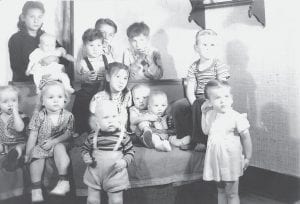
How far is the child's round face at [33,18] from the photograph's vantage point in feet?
4.81

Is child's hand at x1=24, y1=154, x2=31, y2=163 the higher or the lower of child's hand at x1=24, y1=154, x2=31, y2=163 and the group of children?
the lower

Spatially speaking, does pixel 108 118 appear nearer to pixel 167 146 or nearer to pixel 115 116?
pixel 115 116

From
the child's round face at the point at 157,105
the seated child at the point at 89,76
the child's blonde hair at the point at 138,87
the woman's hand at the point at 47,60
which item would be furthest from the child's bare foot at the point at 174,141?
the woman's hand at the point at 47,60

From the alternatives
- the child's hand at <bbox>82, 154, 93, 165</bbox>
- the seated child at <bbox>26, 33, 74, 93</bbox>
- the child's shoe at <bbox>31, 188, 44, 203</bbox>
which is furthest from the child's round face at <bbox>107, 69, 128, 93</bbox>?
the child's shoe at <bbox>31, 188, 44, 203</bbox>

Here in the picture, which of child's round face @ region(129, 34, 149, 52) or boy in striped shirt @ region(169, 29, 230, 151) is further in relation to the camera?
child's round face @ region(129, 34, 149, 52)

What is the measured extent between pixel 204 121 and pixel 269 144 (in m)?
0.37

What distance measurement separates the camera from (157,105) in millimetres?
1441

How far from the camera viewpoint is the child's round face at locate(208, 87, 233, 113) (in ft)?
3.85

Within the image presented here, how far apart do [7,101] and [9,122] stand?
0.07 m

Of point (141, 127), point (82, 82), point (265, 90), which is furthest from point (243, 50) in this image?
point (82, 82)

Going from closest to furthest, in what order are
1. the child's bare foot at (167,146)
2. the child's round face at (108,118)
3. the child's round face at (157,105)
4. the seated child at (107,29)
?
the child's round face at (108,118)
the child's bare foot at (167,146)
the child's round face at (157,105)
the seated child at (107,29)

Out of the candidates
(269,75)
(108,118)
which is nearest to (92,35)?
(108,118)

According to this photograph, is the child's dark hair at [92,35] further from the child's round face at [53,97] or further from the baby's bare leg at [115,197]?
the baby's bare leg at [115,197]

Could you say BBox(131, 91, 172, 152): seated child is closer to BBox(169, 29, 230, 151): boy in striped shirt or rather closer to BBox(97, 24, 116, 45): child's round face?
BBox(169, 29, 230, 151): boy in striped shirt
